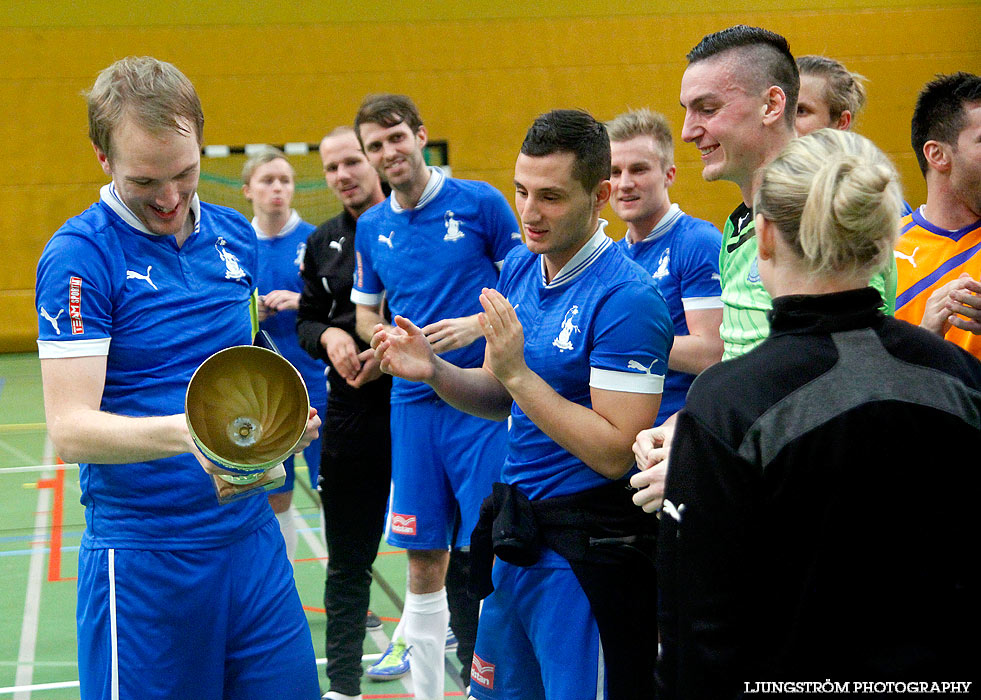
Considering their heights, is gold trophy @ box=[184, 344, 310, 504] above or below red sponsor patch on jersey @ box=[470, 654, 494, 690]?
above

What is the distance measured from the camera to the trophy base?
Answer: 7.20ft

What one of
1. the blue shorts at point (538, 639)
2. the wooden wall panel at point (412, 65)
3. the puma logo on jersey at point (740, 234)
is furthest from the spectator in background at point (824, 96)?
the wooden wall panel at point (412, 65)

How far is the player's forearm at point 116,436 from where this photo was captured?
222cm

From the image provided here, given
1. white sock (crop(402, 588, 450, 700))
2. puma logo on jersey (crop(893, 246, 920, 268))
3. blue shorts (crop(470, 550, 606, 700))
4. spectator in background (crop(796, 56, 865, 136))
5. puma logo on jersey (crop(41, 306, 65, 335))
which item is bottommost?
white sock (crop(402, 588, 450, 700))

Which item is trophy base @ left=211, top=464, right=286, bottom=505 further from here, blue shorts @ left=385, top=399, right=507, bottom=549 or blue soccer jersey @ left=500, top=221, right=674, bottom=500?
blue shorts @ left=385, top=399, right=507, bottom=549

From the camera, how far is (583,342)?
2.57 m

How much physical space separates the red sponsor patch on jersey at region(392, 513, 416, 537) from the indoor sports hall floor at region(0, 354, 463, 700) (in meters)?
0.77

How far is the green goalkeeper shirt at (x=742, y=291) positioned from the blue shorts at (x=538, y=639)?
0.77 metres

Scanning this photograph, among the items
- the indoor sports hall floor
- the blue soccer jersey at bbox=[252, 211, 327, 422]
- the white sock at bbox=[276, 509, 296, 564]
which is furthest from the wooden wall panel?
the white sock at bbox=[276, 509, 296, 564]

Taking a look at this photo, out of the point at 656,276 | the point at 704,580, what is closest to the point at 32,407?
the point at 656,276

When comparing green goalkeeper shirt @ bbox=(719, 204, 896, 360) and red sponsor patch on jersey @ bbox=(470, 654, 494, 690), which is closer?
green goalkeeper shirt @ bbox=(719, 204, 896, 360)

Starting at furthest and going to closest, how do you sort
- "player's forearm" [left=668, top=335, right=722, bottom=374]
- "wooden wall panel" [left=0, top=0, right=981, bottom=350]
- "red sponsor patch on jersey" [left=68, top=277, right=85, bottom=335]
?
"wooden wall panel" [left=0, top=0, right=981, bottom=350], "player's forearm" [left=668, top=335, right=722, bottom=374], "red sponsor patch on jersey" [left=68, top=277, right=85, bottom=335]

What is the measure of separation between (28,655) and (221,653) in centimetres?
295

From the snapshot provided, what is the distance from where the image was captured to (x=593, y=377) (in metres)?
2.51
